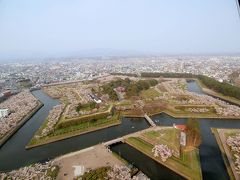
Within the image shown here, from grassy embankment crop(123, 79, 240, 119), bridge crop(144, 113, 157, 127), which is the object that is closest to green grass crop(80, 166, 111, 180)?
bridge crop(144, 113, 157, 127)

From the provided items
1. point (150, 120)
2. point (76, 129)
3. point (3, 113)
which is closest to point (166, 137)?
point (150, 120)

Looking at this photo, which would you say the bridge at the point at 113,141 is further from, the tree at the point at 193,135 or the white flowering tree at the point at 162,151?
the tree at the point at 193,135

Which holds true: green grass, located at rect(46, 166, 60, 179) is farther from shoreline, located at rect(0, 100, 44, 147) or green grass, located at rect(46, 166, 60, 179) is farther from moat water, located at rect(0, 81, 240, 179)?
shoreline, located at rect(0, 100, 44, 147)

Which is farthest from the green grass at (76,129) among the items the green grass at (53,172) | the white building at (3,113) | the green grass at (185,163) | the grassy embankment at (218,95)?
the grassy embankment at (218,95)

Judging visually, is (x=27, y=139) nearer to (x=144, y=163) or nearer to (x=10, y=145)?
(x=10, y=145)

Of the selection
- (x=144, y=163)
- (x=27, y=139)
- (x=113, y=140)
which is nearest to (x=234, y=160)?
(x=144, y=163)
